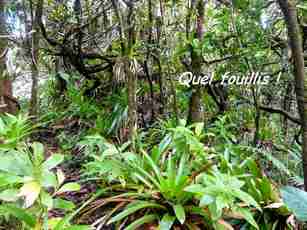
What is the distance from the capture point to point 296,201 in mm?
671

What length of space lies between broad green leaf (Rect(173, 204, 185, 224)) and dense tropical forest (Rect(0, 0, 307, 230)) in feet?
0.05

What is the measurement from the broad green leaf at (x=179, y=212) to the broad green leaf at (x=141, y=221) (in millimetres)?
168

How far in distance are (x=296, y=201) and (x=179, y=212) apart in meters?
1.54

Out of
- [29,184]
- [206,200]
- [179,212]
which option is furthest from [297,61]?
[29,184]

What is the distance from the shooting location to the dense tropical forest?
1.85 meters

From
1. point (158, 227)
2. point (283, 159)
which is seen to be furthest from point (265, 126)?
point (158, 227)

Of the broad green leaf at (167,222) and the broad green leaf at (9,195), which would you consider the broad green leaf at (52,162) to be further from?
the broad green leaf at (167,222)

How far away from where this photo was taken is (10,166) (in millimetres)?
1467

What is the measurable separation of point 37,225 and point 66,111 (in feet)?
12.2

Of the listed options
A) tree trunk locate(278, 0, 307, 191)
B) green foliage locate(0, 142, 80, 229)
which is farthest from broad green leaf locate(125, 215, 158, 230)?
tree trunk locate(278, 0, 307, 191)

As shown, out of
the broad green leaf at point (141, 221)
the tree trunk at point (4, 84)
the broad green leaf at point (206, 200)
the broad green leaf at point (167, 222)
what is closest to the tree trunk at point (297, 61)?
the broad green leaf at point (206, 200)

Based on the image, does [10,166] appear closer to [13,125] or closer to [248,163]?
[13,125]

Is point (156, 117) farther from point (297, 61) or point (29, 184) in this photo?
point (29, 184)

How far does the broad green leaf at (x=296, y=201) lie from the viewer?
0.65 m
